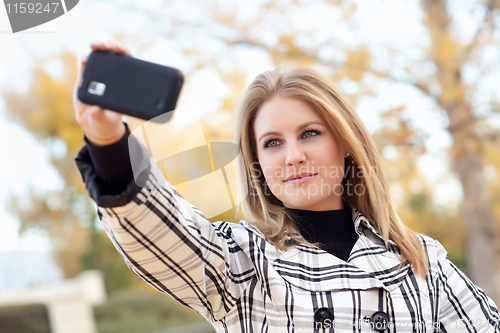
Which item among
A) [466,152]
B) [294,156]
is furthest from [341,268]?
[466,152]

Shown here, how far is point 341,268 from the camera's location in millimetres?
1573

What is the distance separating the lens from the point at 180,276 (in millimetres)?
1242

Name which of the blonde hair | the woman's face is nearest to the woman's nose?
the woman's face

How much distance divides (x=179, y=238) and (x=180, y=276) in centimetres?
12

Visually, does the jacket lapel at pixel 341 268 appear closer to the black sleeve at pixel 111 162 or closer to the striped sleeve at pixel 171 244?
Result: the striped sleeve at pixel 171 244

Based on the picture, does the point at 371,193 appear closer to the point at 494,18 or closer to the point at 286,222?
the point at 286,222

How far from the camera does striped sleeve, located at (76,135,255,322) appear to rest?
42.1 inches

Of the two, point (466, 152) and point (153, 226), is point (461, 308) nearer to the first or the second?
point (153, 226)

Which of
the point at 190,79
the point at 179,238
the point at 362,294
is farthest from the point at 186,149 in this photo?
the point at 190,79

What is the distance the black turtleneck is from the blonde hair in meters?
0.06

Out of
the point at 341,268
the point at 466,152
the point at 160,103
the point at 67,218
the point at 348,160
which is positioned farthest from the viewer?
the point at 67,218

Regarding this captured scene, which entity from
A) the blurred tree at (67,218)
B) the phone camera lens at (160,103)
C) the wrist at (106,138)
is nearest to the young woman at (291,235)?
the wrist at (106,138)

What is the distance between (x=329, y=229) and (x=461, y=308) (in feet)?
1.83

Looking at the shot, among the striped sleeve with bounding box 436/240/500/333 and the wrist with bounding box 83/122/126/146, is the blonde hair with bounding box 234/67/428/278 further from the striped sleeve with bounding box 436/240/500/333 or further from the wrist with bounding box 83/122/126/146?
the wrist with bounding box 83/122/126/146
